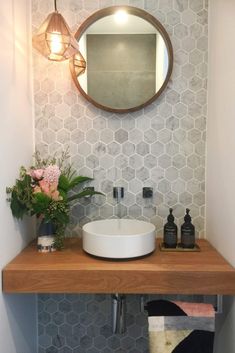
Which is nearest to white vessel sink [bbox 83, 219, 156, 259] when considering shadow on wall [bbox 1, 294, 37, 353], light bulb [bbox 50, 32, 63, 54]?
shadow on wall [bbox 1, 294, 37, 353]

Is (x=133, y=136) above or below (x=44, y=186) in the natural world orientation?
above

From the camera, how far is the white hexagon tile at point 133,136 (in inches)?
66.4

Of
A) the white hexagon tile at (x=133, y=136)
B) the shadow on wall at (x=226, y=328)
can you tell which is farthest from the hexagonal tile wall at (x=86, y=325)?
the shadow on wall at (x=226, y=328)

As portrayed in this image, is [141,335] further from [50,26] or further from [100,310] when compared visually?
[50,26]

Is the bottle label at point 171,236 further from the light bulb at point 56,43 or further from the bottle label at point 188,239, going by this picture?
the light bulb at point 56,43

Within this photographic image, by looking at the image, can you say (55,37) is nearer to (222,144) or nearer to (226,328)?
(222,144)

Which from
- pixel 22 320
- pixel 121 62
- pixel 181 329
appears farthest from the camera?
pixel 121 62

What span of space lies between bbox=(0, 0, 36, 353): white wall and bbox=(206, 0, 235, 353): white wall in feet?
3.28

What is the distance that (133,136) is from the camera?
5.67ft

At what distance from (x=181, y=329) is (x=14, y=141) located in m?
1.13

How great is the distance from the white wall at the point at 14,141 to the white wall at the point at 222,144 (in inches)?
39.3

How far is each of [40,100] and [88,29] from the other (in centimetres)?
48

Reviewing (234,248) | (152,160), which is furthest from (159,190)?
(234,248)

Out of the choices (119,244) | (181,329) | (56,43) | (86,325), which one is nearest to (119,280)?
(119,244)
